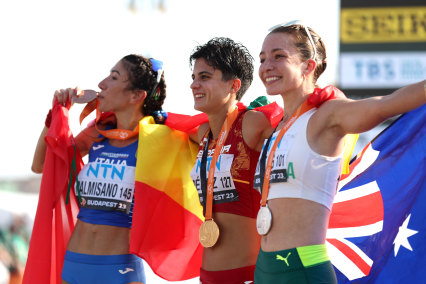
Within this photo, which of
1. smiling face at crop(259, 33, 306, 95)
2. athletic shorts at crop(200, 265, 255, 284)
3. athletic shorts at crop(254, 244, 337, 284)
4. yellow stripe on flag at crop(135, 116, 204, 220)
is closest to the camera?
athletic shorts at crop(254, 244, 337, 284)

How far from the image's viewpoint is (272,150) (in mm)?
3133

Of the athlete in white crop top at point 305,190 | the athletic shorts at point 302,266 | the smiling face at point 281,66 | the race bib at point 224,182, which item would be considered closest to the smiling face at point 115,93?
the race bib at point 224,182

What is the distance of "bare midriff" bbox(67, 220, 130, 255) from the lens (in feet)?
14.0

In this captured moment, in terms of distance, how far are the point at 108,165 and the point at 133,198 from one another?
0.26 metres

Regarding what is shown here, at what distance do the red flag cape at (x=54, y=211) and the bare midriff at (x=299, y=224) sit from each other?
2002 millimetres

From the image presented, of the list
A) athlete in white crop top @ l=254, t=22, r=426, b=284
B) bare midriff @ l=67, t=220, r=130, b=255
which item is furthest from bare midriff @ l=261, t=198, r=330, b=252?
bare midriff @ l=67, t=220, r=130, b=255

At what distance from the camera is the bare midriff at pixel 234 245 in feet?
11.7

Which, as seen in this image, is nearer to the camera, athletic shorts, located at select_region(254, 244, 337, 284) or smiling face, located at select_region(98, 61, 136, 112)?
athletic shorts, located at select_region(254, 244, 337, 284)

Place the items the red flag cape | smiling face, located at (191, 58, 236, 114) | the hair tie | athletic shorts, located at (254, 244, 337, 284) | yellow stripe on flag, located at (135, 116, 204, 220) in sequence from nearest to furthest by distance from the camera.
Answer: athletic shorts, located at (254, 244, 337, 284) < smiling face, located at (191, 58, 236, 114) < yellow stripe on flag, located at (135, 116, 204, 220) < the red flag cape < the hair tie

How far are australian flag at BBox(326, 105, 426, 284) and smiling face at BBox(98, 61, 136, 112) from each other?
5.01 feet

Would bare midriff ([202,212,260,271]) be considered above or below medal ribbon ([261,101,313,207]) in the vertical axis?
below

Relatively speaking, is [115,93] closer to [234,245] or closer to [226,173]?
[226,173]

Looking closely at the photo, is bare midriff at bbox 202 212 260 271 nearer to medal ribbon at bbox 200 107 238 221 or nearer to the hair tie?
medal ribbon at bbox 200 107 238 221

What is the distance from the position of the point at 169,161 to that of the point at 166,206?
29 centimetres
